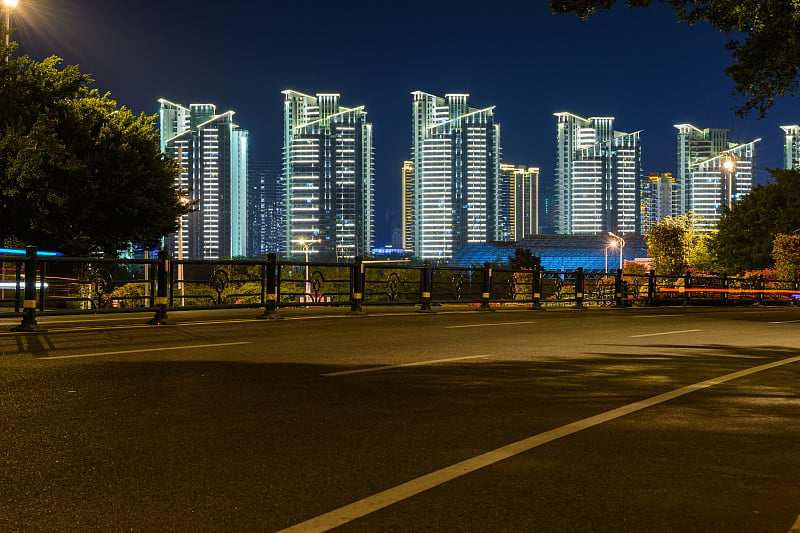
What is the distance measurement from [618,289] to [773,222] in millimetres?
29933

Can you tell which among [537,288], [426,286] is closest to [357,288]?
[426,286]

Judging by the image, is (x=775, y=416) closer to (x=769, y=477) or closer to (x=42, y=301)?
(x=769, y=477)

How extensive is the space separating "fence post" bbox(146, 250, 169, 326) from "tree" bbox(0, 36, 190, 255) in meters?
14.2

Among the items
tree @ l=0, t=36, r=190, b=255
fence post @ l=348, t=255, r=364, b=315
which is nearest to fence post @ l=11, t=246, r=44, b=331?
fence post @ l=348, t=255, r=364, b=315

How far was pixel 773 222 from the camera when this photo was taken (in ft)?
175

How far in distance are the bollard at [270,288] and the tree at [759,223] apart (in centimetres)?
4416

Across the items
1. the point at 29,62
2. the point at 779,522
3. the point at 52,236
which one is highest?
the point at 29,62

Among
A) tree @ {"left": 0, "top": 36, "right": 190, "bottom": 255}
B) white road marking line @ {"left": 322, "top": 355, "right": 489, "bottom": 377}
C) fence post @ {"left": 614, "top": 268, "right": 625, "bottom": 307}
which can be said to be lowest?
white road marking line @ {"left": 322, "top": 355, "right": 489, "bottom": 377}

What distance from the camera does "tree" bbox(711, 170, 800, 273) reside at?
52.8 metres

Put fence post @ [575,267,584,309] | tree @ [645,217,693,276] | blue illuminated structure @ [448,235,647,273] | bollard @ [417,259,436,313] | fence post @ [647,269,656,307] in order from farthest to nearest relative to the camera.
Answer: blue illuminated structure @ [448,235,647,273], tree @ [645,217,693,276], fence post @ [647,269,656,307], fence post @ [575,267,584,309], bollard @ [417,259,436,313]

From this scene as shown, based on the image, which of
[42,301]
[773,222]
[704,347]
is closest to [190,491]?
[704,347]

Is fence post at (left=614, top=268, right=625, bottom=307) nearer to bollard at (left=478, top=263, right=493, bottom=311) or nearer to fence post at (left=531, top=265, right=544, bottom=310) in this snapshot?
fence post at (left=531, top=265, right=544, bottom=310)

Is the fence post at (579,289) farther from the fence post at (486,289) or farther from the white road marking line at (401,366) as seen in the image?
the white road marking line at (401,366)

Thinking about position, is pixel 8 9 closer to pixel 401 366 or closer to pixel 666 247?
pixel 401 366
